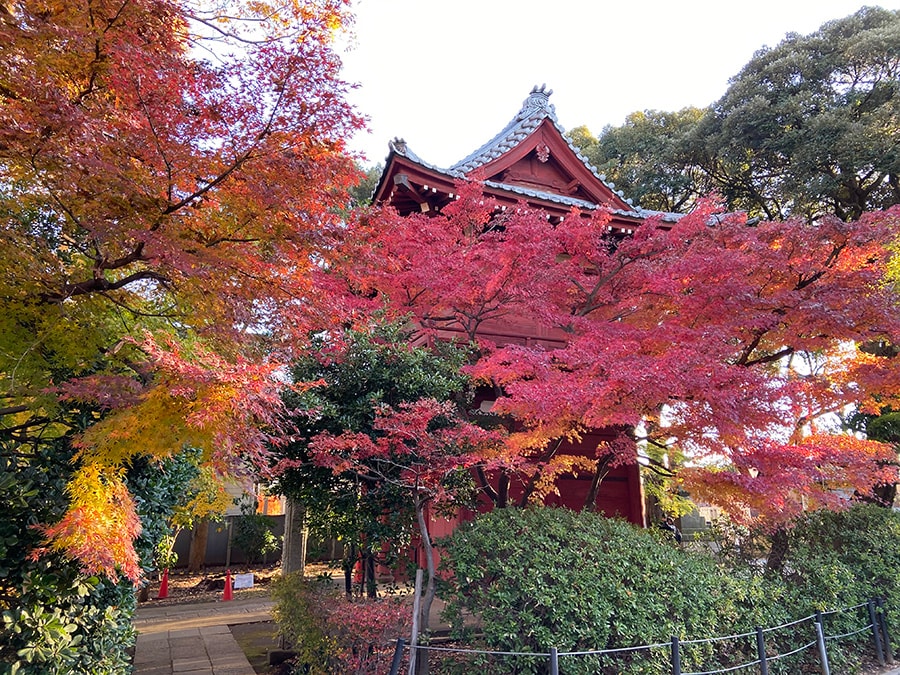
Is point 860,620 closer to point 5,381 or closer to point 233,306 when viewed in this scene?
point 233,306

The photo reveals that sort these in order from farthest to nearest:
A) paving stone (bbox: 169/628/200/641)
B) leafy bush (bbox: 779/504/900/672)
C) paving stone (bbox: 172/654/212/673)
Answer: paving stone (bbox: 169/628/200/641), paving stone (bbox: 172/654/212/673), leafy bush (bbox: 779/504/900/672)

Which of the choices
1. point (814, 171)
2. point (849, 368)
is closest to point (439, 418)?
point (849, 368)

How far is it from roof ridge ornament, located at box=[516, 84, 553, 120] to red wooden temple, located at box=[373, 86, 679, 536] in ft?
0.08

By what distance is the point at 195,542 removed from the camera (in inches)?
A: 578

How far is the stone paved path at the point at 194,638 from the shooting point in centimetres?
675

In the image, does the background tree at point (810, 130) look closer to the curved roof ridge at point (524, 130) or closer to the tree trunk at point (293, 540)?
the curved roof ridge at point (524, 130)

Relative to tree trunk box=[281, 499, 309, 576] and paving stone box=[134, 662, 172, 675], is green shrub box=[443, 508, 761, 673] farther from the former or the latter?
paving stone box=[134, 662, 172, 675]

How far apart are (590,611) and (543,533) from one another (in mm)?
841

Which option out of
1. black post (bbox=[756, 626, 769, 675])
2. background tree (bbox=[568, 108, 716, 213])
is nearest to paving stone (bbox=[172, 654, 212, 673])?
black post (bbox=[756, 626, 769, 675])

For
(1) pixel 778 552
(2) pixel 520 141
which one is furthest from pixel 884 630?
(2) pixel 520 141

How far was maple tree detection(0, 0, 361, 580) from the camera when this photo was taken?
351 cm

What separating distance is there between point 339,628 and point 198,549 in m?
11.6

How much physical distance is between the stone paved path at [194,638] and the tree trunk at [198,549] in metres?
3.36

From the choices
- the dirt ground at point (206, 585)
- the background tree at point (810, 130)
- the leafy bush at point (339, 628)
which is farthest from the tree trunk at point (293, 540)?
the background tree at point (810, 130)
